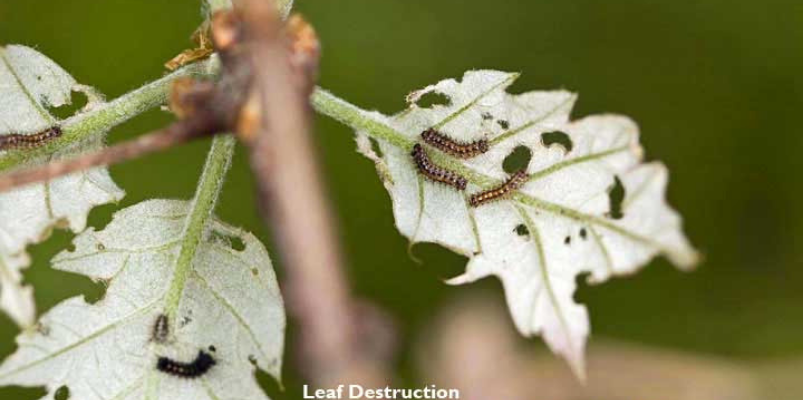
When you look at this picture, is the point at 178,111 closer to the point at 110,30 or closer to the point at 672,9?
the point at 110,30

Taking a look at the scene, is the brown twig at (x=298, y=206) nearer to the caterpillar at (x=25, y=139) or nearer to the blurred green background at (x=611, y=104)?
the caterpillar at (x=25, y=139)

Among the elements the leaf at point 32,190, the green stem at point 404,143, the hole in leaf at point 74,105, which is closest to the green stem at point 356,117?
the green stem at point 404,143

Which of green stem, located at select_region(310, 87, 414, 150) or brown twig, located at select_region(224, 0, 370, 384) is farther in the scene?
green stem, located at select_region(310, 87, 414, 150)

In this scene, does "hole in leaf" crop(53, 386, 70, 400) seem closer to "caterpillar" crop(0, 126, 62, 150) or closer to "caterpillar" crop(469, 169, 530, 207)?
"caterpillar" crop(0, 126, 62, 150)

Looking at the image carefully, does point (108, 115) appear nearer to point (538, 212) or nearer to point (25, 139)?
point (25, 139)

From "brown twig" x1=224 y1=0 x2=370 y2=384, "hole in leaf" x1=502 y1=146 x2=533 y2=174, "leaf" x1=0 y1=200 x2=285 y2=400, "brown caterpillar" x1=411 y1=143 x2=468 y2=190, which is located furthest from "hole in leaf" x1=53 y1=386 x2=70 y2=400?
"hole in leaf" x1=502 y1=146 x2=533 y2=174

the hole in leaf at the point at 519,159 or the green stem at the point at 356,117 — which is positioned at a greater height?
the hole in leaf at the point at 519,159

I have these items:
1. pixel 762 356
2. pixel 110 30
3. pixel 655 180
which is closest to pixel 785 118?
pixel 762 356
